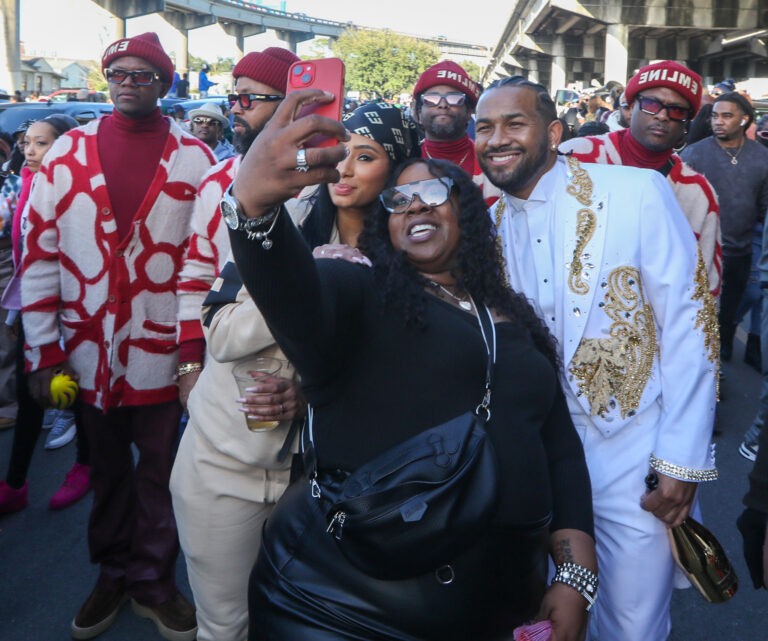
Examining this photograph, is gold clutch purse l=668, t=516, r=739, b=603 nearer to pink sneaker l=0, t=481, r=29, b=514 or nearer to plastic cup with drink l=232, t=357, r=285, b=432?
plastic cup with drink l=232, t=357, r=285, b=432

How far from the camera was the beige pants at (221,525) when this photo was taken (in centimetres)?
235

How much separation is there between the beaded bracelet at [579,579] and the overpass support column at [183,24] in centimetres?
6732

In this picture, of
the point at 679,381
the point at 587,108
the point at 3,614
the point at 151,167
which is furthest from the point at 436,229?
the point at 587,108

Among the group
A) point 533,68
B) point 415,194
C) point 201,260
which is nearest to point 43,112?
point 201,260

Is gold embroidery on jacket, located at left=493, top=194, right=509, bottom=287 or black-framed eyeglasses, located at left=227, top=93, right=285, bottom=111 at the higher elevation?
black-framed eyeglasses, located at left=227, top=93, right=285, bottom=111

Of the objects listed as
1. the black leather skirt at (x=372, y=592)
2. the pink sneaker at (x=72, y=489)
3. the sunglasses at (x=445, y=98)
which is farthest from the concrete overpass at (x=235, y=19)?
the black leather skirt at (x=372, y=592)

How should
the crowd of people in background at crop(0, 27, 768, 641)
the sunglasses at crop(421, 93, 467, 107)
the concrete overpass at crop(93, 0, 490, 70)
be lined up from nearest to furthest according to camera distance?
the crowd of people in background at crop(0, 27, 768, 641) < the sunglasses at crop(421, 93, 467, 107) < the concrete overpass at crop(93, 0, 490, 70)

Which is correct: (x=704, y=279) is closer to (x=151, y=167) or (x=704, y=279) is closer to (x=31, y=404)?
(x=151, y=167)

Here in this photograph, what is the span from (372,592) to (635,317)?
4.09ft

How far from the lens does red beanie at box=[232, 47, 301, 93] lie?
3395mm

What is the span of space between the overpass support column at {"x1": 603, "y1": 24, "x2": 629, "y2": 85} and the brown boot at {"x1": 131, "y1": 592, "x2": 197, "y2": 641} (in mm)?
27285

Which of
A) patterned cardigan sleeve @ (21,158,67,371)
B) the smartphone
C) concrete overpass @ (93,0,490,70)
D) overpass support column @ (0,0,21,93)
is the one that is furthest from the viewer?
concrete overpass @ (93,0,490,70)

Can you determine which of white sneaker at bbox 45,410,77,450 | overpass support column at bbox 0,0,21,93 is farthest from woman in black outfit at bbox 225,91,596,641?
overpass support column at bbox 0,0,21,93

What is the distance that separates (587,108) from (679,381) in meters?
12.7
